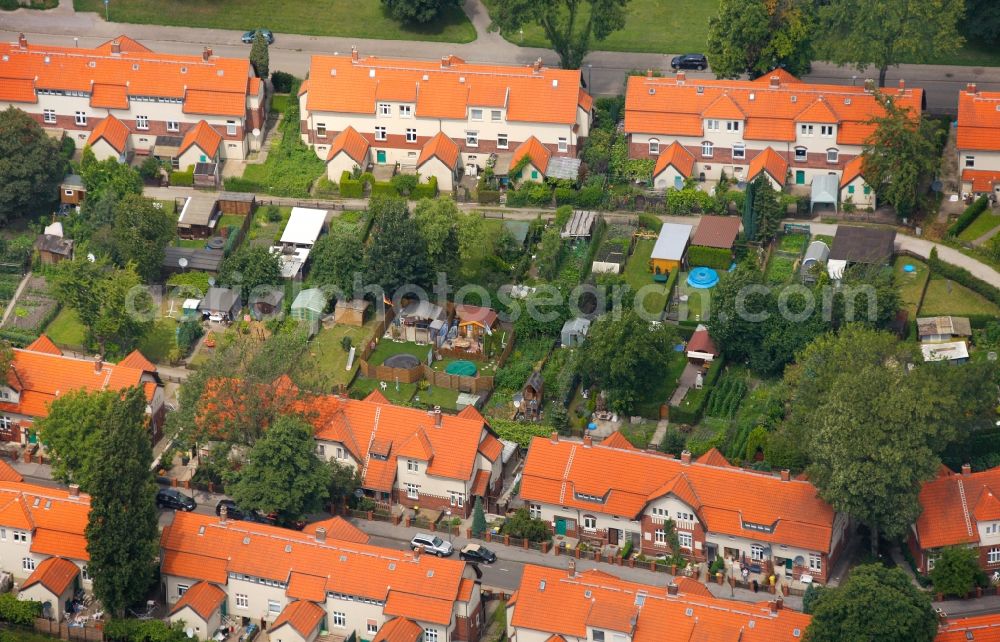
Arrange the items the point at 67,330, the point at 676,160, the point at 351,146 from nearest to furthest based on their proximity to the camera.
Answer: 1. the point at 67,330
2. the point at 676,160
3. the point at 351,146

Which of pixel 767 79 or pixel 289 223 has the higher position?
pixel 767 79

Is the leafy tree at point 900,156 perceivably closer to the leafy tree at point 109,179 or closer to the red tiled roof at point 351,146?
the red tiled roof at point 351,146

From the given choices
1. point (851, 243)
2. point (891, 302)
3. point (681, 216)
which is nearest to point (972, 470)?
point (891, 302)

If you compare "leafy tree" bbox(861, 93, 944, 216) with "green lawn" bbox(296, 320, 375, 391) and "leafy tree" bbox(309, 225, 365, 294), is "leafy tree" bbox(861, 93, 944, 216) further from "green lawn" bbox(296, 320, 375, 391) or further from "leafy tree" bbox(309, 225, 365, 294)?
"green lawn" bbox(296, 320, 375, 391)

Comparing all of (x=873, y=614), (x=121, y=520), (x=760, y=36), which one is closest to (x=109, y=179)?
(x=121, y=520)

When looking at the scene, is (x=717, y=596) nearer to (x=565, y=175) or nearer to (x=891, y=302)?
(x=891, y=302)

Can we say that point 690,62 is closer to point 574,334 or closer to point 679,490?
point 574,334
